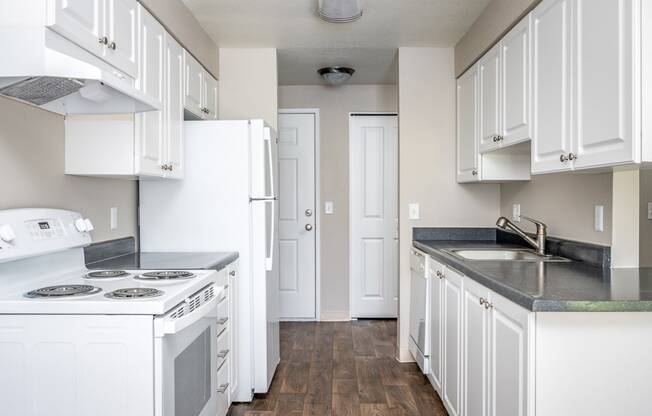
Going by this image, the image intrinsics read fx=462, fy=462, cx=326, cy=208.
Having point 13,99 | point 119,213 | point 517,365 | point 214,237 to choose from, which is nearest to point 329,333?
point 214,237

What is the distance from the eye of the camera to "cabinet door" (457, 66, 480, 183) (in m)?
2.99

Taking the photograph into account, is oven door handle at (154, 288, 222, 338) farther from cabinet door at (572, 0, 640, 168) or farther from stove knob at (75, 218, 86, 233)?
cabinet door at (572, 0, 640, 168)

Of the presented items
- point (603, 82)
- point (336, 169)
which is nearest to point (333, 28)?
point (336, 169)

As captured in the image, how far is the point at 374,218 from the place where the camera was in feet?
15.4

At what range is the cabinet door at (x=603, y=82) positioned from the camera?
57.4 inches

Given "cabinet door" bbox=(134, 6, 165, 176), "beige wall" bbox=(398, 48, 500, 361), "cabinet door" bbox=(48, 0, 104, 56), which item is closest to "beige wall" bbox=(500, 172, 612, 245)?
"beige wall" bbox=(398, 48, 500, 361)

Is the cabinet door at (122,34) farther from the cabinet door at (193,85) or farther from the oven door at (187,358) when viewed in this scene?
the oven door at (187,358)

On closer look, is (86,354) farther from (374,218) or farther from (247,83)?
(374,218)

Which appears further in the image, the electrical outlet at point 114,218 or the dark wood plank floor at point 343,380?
the dark wood plank floor at point 343,380

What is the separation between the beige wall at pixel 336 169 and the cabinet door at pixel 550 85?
2.56 m

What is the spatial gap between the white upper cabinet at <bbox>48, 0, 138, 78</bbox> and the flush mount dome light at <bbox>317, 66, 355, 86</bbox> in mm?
2099

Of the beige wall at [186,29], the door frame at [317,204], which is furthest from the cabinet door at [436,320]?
the beige wall at [186,29]

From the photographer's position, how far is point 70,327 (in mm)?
1480

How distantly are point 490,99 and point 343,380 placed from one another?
6.67ft
